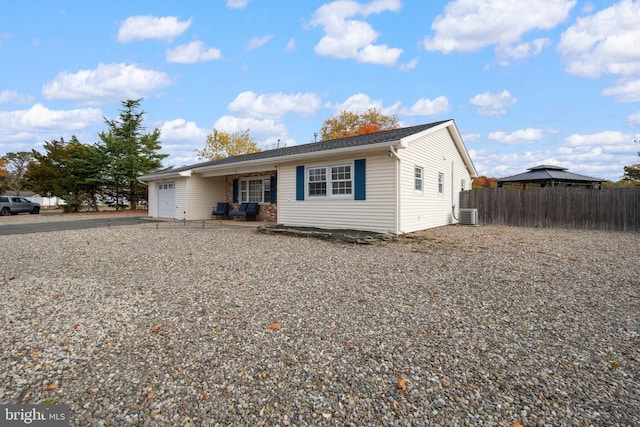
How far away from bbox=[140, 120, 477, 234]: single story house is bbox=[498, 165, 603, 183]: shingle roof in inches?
132

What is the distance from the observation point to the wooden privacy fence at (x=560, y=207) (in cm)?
1096

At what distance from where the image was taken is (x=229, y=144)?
35.0 metres

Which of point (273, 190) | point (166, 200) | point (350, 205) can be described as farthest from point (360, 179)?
point (166, 200)

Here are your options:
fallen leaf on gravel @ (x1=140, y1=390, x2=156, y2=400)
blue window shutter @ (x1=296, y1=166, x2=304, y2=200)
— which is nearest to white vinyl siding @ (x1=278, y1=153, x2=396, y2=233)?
blue window shutter @ (x1=296, y1=166, x2=304, y2=200)

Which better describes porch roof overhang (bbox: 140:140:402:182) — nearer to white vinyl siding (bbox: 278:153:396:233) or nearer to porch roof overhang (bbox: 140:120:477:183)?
porch roof overhang (bbox: 140:120:477:183)

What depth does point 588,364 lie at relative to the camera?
2420mm

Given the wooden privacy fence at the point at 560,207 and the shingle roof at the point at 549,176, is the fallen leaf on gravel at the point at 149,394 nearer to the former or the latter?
the wooden privacy fence at the point at 560,207

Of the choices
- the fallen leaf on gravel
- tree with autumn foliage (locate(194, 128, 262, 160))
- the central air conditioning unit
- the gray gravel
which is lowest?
the fallen leaf on gravel

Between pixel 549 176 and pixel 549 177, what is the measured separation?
0.17 meters

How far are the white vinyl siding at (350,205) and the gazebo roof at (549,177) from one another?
11079 mm

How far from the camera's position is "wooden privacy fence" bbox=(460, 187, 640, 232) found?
11.0 metres

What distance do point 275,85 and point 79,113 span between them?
14.3 metres

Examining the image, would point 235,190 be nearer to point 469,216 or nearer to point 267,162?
point 267,162

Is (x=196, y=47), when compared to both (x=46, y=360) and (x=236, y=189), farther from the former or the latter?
(x=46, y=360)
